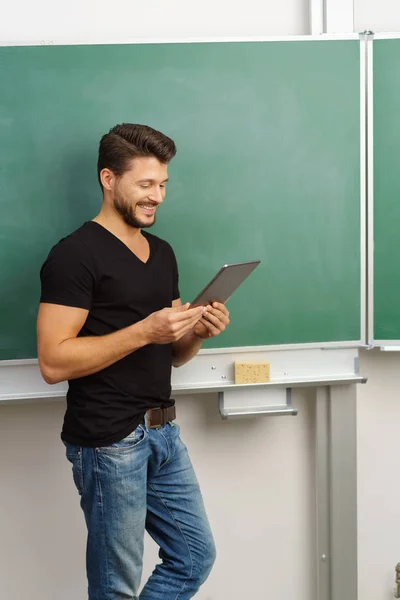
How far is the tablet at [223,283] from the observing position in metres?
1.78

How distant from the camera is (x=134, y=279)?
1.87m

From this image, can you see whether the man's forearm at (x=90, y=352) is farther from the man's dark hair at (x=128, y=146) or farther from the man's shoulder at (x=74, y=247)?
the man's dark hair at (x=128, y=146)

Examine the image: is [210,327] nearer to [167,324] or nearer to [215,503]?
[167,324]

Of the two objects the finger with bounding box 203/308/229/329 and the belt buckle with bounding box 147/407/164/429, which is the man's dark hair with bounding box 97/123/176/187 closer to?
the finger with bounding box 203/308/229/329

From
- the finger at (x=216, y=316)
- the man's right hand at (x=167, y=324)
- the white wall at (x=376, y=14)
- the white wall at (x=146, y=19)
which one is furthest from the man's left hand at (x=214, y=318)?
the white wall at (x=376, y=14)

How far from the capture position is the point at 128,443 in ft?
6.15

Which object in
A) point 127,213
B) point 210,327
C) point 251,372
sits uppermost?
point 127,213

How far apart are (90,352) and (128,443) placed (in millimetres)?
274

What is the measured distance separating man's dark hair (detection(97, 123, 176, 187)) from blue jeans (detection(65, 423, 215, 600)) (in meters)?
0.69

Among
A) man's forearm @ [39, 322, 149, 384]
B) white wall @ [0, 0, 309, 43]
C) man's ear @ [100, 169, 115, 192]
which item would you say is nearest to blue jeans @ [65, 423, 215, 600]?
man's forearm @ [39, 322, 149, 384]

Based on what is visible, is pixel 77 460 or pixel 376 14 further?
pixel 376 14

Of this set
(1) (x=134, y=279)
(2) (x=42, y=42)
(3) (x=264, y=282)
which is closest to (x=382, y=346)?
(3) (x=264, y=282)

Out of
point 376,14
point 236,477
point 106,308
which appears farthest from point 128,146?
point 236,477

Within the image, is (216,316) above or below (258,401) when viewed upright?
above
